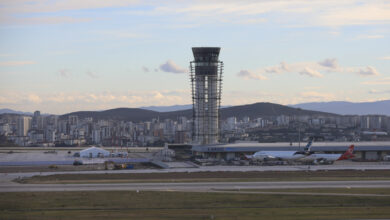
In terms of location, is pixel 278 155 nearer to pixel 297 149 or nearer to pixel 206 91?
pixel 297 149

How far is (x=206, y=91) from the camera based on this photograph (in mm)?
133375

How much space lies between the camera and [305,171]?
8462 cm

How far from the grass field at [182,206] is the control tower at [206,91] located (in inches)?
3026

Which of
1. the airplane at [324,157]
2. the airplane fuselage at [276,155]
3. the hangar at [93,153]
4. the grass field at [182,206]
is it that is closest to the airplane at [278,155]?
the airplane fuselage at [276,155]

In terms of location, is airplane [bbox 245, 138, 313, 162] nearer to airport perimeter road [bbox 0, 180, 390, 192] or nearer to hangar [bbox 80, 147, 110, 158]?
hangar [bbox 80, 147, 110, 158]

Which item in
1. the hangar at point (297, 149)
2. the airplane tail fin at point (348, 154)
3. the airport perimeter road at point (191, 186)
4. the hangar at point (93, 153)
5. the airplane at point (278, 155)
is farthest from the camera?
the hangar at point (93, 153)

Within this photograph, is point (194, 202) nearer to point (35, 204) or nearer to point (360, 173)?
point (35, 204)

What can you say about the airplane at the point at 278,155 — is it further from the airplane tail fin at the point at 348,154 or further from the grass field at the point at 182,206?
the grass field at the point at 182,206

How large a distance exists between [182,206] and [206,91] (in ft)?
277

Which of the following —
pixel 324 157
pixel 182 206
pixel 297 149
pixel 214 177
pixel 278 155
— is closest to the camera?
pixel 182 206

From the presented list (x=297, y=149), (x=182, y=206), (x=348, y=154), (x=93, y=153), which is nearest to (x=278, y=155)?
(x=297, y=149)

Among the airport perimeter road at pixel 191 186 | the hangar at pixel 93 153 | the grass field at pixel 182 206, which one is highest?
the hangar at pixel 93 153

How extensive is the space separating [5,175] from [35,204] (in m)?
33.0

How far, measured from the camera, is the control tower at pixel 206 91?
133625 mm
